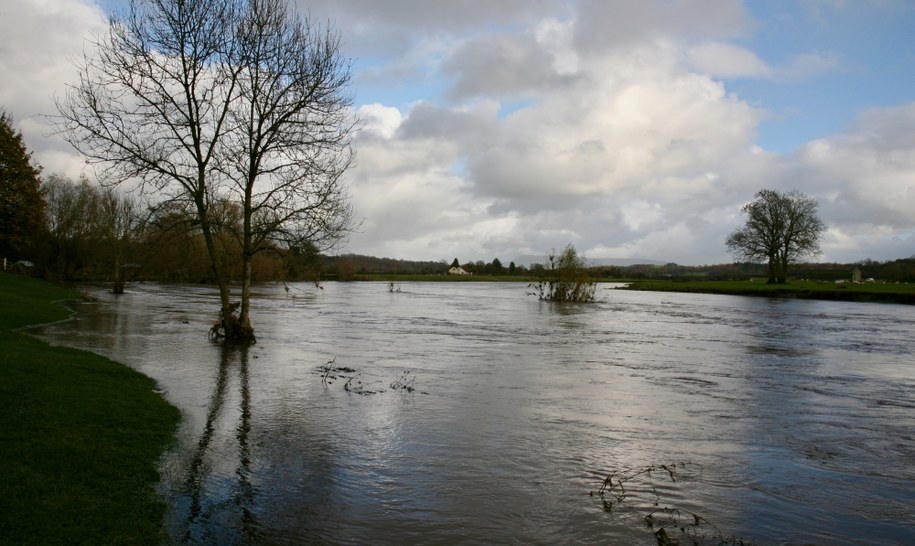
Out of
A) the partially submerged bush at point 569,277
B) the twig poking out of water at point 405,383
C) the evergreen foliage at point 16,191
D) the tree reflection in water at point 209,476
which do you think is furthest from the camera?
the partially submerged bush at point 569,277

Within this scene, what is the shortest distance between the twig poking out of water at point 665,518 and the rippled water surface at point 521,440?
0.25ft

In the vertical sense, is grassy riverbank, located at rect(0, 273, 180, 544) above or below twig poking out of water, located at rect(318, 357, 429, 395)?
above

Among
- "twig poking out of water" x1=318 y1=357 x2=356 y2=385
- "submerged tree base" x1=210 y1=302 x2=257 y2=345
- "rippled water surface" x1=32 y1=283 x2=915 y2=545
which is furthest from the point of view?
"submerged tree base" x1=210 y1=302 x2=257 y2=345

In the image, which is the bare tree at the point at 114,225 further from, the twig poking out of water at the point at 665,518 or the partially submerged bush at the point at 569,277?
the twig poking out of water at the point at 665,518

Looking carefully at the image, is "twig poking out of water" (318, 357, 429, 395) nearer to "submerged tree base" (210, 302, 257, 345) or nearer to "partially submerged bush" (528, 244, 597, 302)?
"submerged tree base" (210, 302, 257, 345)

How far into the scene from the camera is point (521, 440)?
32.7ft

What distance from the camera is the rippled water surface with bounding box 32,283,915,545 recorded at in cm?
667

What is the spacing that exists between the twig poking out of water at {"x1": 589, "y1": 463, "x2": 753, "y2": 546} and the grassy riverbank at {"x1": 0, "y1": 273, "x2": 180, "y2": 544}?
5.03 metres

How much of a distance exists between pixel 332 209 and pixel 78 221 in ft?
189

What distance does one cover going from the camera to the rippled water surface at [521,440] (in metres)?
6.67

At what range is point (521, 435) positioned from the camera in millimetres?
10266

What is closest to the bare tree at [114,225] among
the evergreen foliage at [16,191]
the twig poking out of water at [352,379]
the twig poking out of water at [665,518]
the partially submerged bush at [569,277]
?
the evergreen foliage at [16,191]

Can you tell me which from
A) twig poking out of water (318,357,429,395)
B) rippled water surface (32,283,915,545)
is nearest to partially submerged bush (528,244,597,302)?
rippled water surface (32,283,915,545)

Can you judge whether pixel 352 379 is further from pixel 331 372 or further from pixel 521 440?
pixel 521 440
